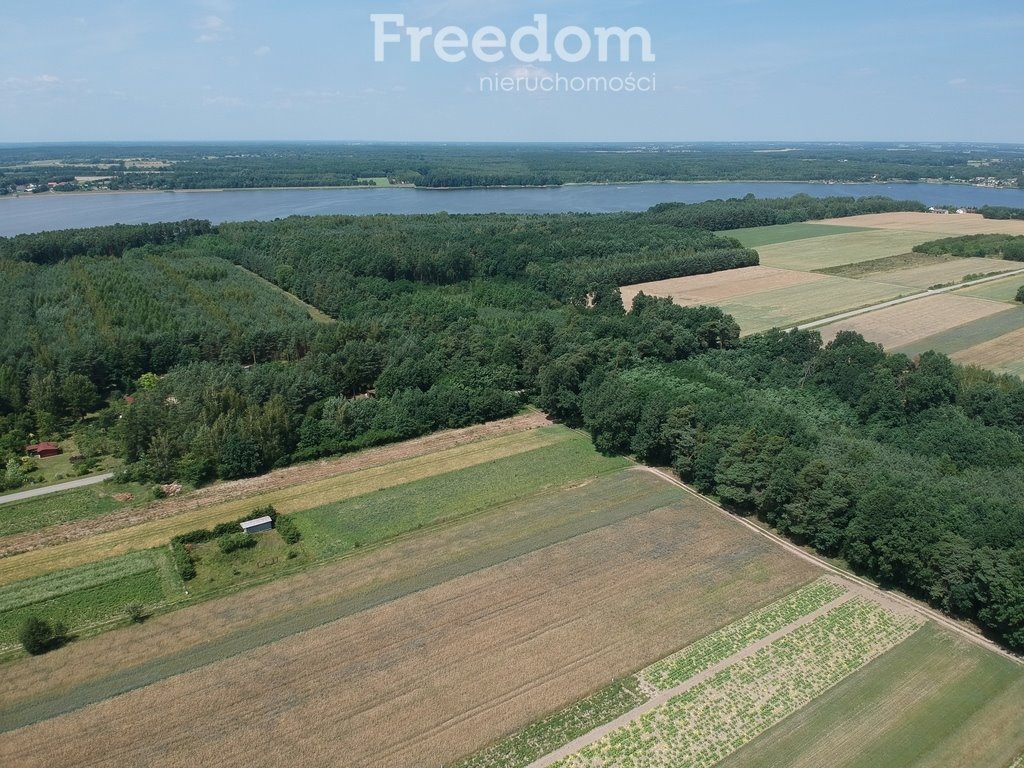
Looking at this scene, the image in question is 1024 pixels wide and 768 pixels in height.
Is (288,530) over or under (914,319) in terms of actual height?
under

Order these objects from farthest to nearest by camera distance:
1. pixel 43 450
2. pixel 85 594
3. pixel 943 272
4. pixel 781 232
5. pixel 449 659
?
pixel 781 232 → pixel 943 272 → pixel 43 450 → pixel 85 594 → pixel 449 659

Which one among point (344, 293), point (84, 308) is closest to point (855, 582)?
point (344, 293)

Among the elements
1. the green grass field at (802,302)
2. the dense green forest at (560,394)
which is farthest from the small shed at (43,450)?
the green grass field at (802,302)

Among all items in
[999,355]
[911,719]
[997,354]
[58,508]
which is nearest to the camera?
[911,719]

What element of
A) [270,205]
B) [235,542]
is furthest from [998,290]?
[270,205]

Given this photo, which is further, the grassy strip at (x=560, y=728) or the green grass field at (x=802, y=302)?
the green grass field at (x=802, y=302)

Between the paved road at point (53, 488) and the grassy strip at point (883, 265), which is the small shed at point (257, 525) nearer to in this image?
the paved road at point (53, 488)

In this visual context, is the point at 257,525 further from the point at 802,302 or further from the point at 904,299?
the point at 904,299

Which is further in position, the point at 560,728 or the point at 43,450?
the point at 43,450
